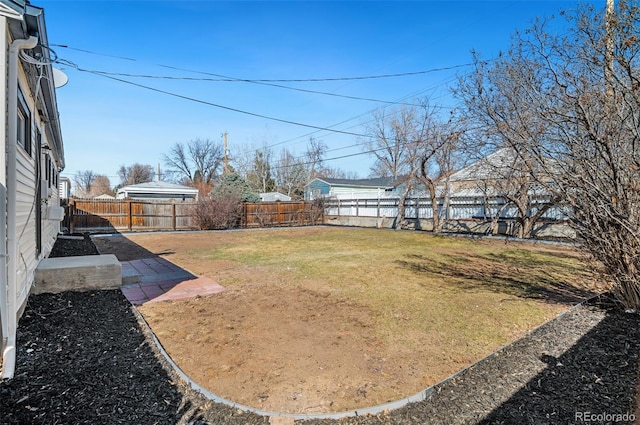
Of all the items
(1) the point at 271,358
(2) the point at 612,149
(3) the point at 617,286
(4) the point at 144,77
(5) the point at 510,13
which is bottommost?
(1) the point at 271,358

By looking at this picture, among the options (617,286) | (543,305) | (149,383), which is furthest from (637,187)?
(149,383)

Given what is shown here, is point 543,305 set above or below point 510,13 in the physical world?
below

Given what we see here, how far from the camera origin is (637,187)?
3152 millimetres

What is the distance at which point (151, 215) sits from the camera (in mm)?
15375

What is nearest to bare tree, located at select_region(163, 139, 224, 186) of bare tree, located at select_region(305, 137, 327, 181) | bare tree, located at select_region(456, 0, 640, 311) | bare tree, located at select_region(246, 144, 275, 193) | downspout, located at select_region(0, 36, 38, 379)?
bare tree, located at select_region(246, 144, 275, 193)

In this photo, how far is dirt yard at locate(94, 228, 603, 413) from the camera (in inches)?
95.8

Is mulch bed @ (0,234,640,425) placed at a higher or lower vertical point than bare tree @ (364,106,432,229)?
lower

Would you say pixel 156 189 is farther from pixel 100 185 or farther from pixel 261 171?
pixel 100 185

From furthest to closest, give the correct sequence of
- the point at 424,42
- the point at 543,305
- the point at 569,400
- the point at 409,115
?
the point at 409,115, the point at 424,42, the point at 543,305, the point at 569,400

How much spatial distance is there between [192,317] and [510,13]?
10987 millimetres

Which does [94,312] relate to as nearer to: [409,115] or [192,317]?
[192,317]

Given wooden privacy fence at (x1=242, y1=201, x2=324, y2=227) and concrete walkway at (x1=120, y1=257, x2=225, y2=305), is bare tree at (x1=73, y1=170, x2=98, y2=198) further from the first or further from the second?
concrete walkway at (x1=120, y1=257, x2=225, y2=305)

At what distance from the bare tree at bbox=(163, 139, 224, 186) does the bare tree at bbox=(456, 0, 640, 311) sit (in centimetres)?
4195

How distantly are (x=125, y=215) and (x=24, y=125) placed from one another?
11574mm
